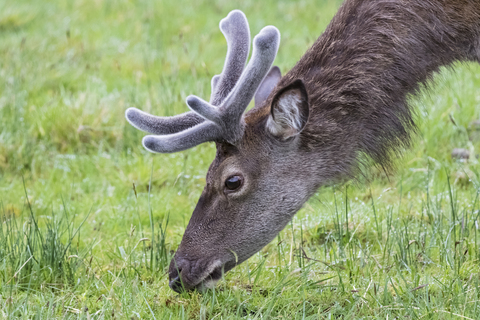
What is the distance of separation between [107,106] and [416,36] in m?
3.52

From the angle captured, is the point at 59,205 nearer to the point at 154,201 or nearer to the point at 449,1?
the point at 154,201

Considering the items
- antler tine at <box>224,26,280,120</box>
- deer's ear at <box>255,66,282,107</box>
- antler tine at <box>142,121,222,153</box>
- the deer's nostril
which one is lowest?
the deer's nostril

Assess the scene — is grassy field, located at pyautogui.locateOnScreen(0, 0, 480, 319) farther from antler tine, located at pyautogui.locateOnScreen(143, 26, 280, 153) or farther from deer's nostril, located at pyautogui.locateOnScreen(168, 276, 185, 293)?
antler tine, located at pyautogui.locateOnScreen(143, 26, 280, 153)

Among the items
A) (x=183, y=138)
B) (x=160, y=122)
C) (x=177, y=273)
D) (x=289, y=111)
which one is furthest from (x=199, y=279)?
(x=289, y=111)

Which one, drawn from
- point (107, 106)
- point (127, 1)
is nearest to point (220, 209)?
point (107, 106)

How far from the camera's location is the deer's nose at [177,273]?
3234 millimetres

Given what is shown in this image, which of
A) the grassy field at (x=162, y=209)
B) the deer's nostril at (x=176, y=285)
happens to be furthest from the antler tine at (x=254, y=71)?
the deer's nostril at (x=176, y=285)

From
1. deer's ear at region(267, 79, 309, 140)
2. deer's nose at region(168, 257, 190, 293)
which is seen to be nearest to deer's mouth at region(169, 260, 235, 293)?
deer's nose at region(168, 257, 190, 293)

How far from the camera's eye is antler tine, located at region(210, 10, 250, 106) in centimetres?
Answer: 354

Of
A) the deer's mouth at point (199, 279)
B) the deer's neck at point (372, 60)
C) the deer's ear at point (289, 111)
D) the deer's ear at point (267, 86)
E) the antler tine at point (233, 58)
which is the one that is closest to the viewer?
the deer's ear at point (289, 111)

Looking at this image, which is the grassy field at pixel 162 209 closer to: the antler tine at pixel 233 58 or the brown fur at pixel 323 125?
A: the brown fur at pixel 323 125

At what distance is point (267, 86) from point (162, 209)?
133cm

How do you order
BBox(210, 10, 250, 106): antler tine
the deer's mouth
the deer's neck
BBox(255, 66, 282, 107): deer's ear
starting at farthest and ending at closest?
BBox(255, 66, 282, 107): deer's ear → BBox(210, 10, 250, 106): antler tine → the deer's neck → the deer's mouth

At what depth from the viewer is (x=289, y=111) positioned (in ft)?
10.3
